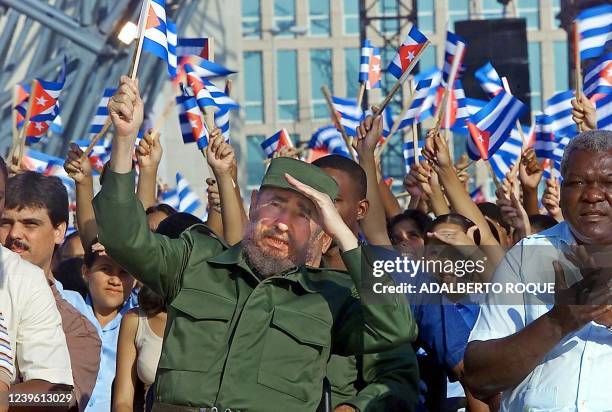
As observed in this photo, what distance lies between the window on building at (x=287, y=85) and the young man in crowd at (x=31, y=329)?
3795 centimetres

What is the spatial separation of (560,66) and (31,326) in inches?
1609

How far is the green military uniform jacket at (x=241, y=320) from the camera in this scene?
4328 mm

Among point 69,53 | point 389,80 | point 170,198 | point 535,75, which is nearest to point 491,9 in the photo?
point 535,75

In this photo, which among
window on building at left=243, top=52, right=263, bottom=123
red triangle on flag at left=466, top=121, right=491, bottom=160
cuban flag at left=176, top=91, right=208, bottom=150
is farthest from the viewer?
window on building at left=243, top=52, right=263, bottom=123

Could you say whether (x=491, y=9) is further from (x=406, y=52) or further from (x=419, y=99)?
(x=406, y=52)

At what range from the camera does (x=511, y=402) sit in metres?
4.08

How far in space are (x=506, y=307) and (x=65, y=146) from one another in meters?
24.1

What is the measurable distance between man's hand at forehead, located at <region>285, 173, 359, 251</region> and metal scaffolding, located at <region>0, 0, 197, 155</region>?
2237cm

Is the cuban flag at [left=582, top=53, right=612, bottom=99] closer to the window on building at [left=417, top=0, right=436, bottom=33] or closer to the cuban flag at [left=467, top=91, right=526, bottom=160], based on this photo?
the cuban flag at [left=467, top=91, right=526, bottom=160]

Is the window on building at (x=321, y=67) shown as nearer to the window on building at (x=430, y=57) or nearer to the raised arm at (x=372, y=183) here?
the window on building at (x=430, y=57)

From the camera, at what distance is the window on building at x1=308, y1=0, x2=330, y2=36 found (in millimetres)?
43562

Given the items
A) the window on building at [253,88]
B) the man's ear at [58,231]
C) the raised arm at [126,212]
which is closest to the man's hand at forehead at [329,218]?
the raised arm at [126,212]

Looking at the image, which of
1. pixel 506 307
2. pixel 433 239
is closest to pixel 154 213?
pixel 433 239

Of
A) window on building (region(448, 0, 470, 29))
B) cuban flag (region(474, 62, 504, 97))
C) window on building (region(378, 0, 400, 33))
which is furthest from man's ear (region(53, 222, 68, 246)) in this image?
window on building (region(448, 0, 470, 29))
